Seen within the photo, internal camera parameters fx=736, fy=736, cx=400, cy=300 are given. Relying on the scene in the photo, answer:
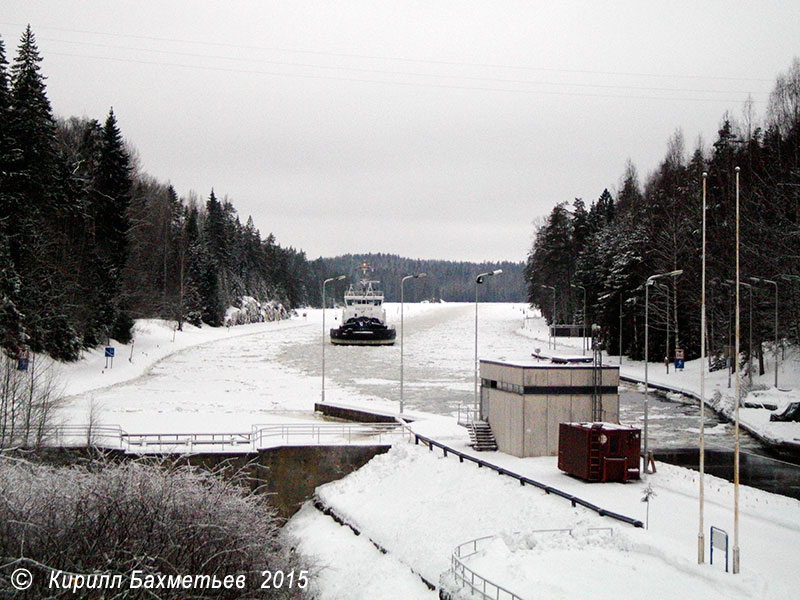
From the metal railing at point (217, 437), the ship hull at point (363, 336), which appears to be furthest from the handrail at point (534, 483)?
the ship hull at point (363, 336)

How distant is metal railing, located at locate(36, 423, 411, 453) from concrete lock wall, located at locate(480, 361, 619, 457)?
540 cm

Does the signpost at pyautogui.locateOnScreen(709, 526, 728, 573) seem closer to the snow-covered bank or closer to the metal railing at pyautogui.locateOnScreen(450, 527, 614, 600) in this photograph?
the snow-covered bank

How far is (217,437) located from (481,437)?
422 inches

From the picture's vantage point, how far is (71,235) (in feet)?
177

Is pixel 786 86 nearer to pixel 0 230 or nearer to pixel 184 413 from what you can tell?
pixel 184 413

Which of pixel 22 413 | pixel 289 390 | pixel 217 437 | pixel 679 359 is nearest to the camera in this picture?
pixel 22 413

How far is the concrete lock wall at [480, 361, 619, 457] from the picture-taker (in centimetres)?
2689

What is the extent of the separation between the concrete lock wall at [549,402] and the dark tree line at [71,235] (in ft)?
78.2

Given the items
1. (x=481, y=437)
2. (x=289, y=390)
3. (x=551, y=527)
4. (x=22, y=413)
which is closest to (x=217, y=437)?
(x=22, y=413)

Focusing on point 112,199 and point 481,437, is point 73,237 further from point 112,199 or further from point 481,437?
point 481,437

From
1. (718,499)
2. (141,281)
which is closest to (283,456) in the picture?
(718,499)

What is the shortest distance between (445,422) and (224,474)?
11.4 meters

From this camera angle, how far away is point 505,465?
25312 mm

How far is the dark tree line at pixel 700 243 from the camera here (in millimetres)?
43094
